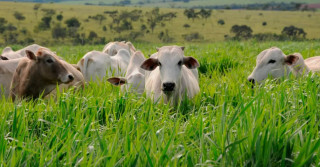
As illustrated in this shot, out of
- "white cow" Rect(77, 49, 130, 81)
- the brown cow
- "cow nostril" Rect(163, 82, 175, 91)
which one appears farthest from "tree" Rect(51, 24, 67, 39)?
"cow nostril" Rect(163, 82, 175, 91)

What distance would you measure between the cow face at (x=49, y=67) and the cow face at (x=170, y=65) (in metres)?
1.14

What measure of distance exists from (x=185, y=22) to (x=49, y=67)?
7054 centimetres

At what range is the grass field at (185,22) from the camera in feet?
204

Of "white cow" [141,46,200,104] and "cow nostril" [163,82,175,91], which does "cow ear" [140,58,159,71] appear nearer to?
"white cow" [141,46,200,104]

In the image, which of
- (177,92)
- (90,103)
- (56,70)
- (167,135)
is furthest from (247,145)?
(56,70)

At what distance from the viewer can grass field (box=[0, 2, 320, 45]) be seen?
62.1 m

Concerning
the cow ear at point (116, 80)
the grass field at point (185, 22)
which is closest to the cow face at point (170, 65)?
the cow ear at point (116, 80)

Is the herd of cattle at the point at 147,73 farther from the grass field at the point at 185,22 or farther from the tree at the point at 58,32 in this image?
the tree at the point at 58,32

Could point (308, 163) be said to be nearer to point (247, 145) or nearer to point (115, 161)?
point (247, 145)

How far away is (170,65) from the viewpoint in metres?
4.89

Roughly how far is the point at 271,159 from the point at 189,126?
1009 mm

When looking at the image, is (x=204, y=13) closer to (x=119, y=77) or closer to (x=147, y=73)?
(x=147, y=73)

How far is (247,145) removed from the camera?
100 inches

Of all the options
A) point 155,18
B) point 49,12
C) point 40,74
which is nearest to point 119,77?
point 40,74
